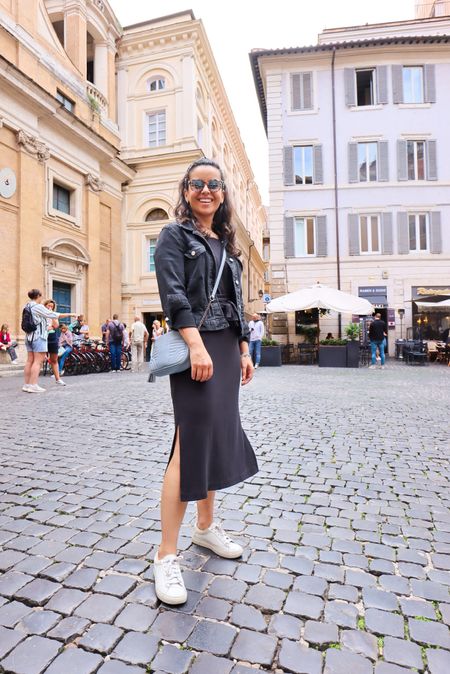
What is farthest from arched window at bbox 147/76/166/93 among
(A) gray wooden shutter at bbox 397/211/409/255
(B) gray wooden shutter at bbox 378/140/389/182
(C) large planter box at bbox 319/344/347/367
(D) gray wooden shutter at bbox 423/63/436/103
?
(C) large planter box at bbox 319/344/347/367

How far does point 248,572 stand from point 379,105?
2261cm

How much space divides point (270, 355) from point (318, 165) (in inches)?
399

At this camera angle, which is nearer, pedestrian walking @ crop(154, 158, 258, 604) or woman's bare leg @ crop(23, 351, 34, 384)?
pedestrian walking @ crop(154, 158, 258, 604)

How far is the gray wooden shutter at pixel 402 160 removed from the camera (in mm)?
19516

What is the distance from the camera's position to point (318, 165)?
2008cm

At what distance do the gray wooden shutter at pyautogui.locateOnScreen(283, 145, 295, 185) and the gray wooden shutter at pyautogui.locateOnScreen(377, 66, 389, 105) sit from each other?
15.4 ft

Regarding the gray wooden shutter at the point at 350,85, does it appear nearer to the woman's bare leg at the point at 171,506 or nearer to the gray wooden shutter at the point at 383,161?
the gray wooden shutter at the point at 383,161

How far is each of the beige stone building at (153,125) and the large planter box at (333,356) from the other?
11991 mm

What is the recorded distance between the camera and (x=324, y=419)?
5648 millimetres

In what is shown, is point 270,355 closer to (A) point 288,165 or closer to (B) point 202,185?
(A) point 288,165

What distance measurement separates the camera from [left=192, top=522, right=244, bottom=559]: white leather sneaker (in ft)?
7.13

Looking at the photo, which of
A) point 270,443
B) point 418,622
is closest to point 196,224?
point 418,622

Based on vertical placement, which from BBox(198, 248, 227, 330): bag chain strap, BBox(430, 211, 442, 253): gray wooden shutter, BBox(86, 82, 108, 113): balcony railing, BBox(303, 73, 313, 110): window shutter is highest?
BBox(86, 82, 108, 113): balcony railing

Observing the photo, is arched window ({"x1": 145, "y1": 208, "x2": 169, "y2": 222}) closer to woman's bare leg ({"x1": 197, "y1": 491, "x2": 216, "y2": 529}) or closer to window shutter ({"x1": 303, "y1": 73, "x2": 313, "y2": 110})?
window shutter ({"x1": 303, "y1": 73, "x2": 313, "y2": 110})
